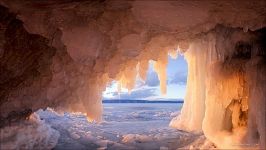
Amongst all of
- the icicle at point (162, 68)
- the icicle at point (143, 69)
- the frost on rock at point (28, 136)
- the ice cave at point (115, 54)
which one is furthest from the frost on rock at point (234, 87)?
the frost on rock at point (28, 136)

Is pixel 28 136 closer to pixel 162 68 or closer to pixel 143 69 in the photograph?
pixel 143 69

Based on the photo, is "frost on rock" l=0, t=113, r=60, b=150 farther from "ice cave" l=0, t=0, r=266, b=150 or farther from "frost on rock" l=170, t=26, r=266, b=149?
"frost on rock" l=170, t=26, r=266, b=149

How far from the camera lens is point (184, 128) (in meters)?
11.2

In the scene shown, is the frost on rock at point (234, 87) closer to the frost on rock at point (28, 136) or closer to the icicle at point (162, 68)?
the icicle at point (162, 68)

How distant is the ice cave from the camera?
485 centimetres

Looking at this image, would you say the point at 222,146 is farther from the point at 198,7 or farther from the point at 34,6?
the point at 34,6

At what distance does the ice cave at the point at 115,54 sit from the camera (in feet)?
15.9

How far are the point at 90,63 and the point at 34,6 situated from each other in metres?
1.41

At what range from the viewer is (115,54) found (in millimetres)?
6168

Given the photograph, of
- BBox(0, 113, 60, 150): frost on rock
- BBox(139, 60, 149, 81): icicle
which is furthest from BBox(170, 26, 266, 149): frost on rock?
BBox(0, 113, 60, 150): frost on rock

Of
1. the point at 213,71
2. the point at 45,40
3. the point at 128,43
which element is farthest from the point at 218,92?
the point at 45,40

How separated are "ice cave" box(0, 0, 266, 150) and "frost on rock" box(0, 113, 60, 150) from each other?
3 centimetres

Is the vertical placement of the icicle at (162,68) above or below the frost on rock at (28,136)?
above

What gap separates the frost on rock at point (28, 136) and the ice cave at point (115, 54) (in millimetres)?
29
